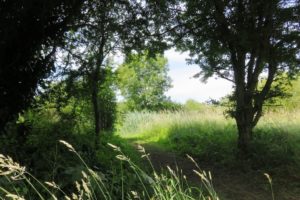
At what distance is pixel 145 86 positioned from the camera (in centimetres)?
3425

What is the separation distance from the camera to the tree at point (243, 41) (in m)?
9.58

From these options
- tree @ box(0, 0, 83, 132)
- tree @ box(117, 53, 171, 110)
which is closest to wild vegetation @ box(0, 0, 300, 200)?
tree @ box(0, 0, 83, 132)

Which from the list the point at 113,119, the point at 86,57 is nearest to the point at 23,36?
the point at 86,57

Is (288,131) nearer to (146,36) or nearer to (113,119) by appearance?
(146,36)

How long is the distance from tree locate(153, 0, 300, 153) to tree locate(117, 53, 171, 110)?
71.7 ft

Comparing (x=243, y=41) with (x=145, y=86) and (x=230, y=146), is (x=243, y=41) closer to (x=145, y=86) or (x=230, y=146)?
(x=230, y=146)

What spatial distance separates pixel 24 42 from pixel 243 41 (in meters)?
4.64

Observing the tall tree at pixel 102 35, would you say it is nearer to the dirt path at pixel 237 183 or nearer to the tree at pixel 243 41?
the tree at pixel 243 41

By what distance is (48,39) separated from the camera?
7.90 meters

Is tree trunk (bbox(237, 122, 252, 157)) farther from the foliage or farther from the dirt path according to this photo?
the foliage

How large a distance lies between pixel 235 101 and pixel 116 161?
398 cm

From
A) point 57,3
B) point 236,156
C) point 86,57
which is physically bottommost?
point 236,156

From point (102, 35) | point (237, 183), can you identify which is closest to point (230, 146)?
point (237, 183)

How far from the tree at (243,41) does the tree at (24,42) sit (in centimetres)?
323
